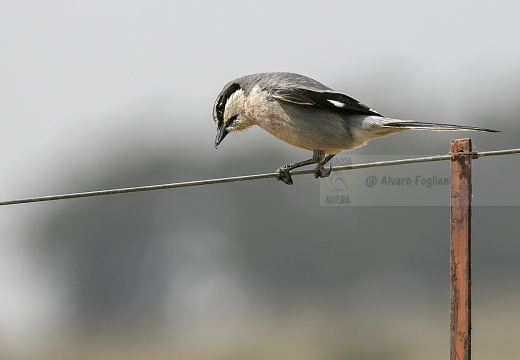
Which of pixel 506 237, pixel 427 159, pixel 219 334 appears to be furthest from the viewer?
pixel 506 237

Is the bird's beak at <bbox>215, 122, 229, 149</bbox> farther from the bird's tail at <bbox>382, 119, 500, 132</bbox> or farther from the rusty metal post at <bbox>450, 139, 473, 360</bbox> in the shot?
the rusty metal post at <bbox>450, 139, 473, 360</bbox>

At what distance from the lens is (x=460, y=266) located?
253 inches

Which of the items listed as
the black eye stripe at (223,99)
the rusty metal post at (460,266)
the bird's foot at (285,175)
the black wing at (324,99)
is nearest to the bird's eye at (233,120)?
the black eye stripe at (223,99)

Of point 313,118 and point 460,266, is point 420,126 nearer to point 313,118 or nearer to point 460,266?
point 313,118

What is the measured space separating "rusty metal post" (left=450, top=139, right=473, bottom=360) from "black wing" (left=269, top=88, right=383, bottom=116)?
279cm

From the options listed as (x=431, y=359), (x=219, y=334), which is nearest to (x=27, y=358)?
(x=219, y=334)

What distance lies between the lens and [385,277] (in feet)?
151

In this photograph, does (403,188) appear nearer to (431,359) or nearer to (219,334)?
(219,334)

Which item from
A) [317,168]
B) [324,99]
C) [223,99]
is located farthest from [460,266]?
[223,99]

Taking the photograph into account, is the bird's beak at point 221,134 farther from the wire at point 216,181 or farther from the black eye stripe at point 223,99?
the wire at point 216,181

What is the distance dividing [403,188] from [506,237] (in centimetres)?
746

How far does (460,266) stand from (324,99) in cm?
333

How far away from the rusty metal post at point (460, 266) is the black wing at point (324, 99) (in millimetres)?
2793

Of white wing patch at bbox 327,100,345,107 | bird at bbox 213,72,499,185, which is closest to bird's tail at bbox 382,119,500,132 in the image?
bird at bbox 213,72,499,185
